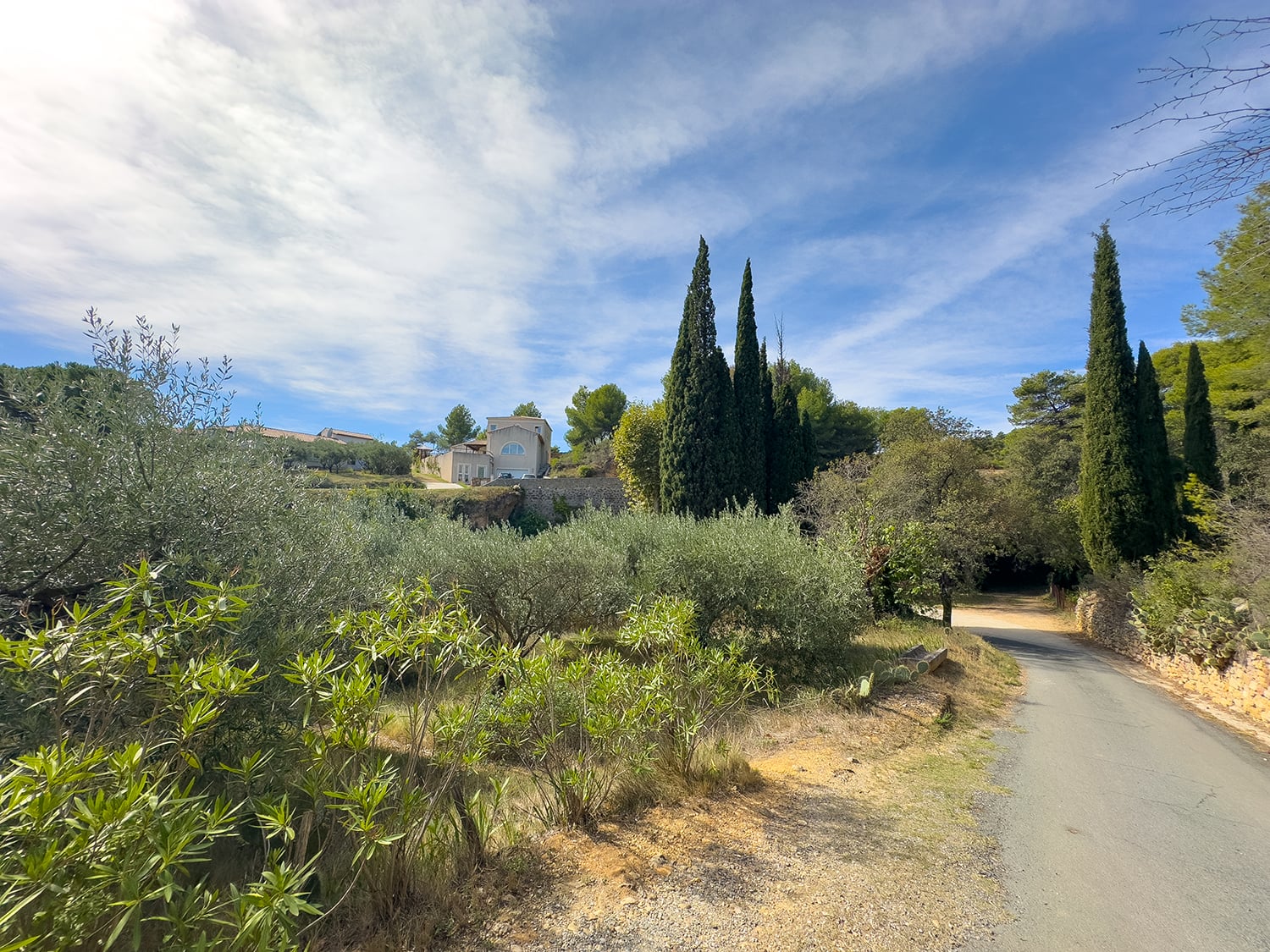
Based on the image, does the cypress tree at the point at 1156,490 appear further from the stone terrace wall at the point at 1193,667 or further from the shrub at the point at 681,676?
the shrub at the point at 681,676

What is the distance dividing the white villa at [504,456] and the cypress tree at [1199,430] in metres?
40.0

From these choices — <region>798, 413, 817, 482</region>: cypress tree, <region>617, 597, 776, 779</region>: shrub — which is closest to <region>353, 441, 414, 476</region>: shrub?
<region>798, 413, 817, 482</region>: cypress tree

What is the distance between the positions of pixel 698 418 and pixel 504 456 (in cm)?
3148

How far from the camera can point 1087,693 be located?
9.39m

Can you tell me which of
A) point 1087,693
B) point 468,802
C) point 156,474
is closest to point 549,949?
point 468,802

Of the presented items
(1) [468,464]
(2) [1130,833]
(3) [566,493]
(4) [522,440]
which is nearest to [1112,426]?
(2) [1130,833]

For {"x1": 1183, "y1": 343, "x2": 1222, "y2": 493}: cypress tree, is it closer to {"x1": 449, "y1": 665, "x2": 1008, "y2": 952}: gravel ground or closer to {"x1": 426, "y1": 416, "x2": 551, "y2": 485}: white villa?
{"x1": 449, "y1": 665, "x2": 1008, "y2": 952}: gravel ground

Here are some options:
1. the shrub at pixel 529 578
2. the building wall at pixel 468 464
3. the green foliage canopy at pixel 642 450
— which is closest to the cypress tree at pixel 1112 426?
the shrub at pixel 529 578

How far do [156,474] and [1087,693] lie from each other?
41.9 feet

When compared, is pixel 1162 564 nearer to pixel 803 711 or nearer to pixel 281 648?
pixel 803 711

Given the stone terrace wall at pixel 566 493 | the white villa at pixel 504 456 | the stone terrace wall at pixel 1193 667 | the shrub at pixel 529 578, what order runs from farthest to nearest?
the white villa at pixel 504 456 < the stone terrace wall at pixel 566 493 < the shrub at pixel 529 578 < the stone terrace wall at pixel 1193 667

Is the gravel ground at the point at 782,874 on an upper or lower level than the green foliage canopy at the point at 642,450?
lower

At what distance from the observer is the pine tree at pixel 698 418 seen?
20.5 m

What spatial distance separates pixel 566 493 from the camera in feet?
108
